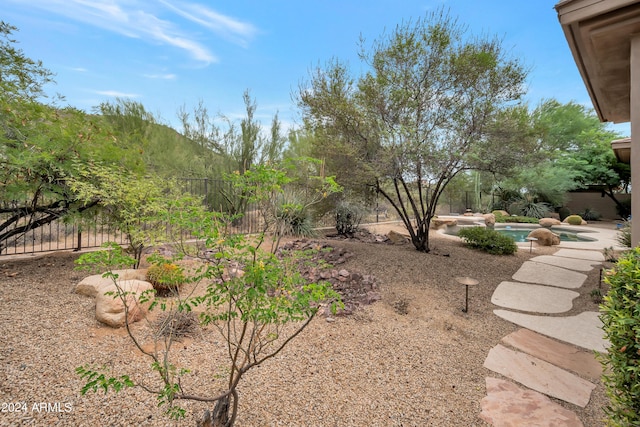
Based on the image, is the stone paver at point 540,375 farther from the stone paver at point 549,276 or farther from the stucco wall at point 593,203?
the stucco wall at point 593,203

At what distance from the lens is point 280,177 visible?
160cm

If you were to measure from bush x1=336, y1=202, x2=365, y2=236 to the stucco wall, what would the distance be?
14.4m

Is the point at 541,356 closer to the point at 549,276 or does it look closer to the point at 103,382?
the point at 549,276

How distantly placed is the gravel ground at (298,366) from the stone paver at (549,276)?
0.95 metres

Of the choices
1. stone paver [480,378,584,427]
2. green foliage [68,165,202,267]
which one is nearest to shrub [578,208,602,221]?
stone paver [480,378,584,427]

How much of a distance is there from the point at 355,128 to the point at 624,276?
4878mm

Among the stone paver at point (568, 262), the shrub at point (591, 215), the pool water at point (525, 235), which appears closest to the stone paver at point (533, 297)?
the stone paver at point (568, 262)

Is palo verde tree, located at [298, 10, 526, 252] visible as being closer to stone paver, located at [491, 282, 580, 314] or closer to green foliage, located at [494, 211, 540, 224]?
stone paver, located at [491, 282, 580, 314]

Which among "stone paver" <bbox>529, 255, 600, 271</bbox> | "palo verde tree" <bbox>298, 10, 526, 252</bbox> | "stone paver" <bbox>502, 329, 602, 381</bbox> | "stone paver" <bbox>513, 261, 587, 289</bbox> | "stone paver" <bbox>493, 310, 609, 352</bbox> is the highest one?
"palo verde tree" <bbox>298, 10, 526, 252</bbox>

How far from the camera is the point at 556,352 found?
105 inches

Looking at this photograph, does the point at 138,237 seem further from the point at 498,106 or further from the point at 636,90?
the point at 498,106

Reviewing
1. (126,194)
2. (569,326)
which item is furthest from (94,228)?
(569,326)

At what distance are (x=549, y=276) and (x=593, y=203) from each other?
15517 millimetres

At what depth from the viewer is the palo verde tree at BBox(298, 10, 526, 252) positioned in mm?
5109
